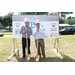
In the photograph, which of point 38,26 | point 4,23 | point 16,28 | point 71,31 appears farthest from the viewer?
point 4,23

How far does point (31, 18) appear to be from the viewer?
4980 millimetres

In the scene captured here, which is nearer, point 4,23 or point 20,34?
point 20,34

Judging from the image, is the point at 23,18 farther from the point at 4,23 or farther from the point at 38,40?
the point at 4,23

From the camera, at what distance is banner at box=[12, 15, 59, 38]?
495 cm

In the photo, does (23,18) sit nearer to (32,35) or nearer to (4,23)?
(32,35)

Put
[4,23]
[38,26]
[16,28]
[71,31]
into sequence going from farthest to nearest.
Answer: [4,23] < [71,31] < [16,28] < [38,26]

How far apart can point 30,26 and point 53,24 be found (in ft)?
3.98

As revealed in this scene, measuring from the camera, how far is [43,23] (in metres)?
5.06

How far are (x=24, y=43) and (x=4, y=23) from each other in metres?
33.9

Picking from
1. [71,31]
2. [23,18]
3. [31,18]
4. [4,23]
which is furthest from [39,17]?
[4,23]

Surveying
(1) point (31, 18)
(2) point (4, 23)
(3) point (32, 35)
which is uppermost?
(2) point (4, 23)

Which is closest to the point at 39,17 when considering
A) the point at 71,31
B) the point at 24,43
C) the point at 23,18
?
the point at 23,18

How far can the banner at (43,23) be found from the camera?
4.95m

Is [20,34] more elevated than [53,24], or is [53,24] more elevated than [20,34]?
[53,24]
